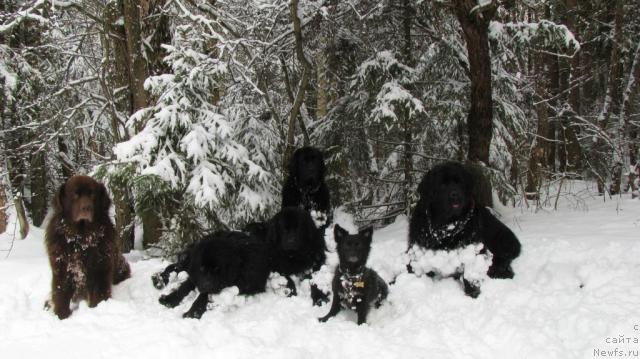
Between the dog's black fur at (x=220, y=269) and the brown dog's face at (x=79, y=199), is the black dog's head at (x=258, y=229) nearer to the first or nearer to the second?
the dog's black fur at (x=220, y=269)

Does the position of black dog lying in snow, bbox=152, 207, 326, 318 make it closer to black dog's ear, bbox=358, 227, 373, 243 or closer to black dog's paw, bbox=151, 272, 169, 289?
black dog's paw, bbox=151, 272, 169, 289

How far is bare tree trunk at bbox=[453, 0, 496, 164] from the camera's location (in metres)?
6.46

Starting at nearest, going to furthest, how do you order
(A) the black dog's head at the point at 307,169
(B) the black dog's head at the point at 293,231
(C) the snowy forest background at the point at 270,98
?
(B) the black dog's head at the point at 293,231 → (C) the snowy forest background at the point at 270,98 → (A) the black dog's head at the point at 307,169

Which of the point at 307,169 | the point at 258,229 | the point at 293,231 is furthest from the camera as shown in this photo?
the point at 307,169

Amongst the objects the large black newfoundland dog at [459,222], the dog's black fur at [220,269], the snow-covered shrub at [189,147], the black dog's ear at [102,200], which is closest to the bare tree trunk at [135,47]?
the snow-covered shrub at [189,147]

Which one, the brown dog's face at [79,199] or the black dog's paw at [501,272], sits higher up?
the brown dog's face at [79,199]

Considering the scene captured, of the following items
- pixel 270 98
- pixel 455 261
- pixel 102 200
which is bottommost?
pixel 455 261

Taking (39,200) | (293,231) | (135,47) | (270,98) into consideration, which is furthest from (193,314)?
(39,200)

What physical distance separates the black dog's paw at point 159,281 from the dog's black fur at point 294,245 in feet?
4.08

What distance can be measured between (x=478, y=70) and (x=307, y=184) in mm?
3065

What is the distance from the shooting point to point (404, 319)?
14.5 feet

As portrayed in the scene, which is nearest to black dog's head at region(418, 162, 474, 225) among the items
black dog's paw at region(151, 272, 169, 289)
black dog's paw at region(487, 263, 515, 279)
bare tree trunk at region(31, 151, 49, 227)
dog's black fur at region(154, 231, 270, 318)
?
black dog's paw at region(487, 263, 515, 279)

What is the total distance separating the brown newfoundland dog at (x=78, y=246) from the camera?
14.3 feet

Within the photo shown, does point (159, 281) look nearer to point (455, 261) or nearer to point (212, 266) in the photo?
point (212, 266)
